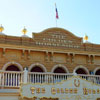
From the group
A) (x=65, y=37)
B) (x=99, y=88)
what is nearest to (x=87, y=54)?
(x=65, y=37)

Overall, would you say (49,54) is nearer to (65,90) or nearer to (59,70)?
(59,70)

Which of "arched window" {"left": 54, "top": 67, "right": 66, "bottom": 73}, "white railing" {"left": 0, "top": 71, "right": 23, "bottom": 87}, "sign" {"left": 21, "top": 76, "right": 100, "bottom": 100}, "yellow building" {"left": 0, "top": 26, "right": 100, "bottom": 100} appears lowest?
"sign" {"left": 21, "top": 76, "right": 100, "bottom": 100}

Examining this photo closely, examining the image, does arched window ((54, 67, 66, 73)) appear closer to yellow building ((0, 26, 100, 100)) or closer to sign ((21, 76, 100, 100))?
Answer: yellow building ((0, 26, 100, 100))

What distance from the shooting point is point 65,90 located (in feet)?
31.5

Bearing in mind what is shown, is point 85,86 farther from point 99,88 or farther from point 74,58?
point 74,58

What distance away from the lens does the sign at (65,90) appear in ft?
29.8

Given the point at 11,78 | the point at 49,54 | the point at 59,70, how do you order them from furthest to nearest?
the point at 59,70 → the point at 49,54 → the point at 11,78

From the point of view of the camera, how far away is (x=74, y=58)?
50.1 ft

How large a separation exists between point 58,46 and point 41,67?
7.23ft

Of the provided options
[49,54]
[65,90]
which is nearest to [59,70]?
[49,54]

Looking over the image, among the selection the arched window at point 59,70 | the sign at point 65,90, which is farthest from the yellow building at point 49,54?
the sign at point 65,90

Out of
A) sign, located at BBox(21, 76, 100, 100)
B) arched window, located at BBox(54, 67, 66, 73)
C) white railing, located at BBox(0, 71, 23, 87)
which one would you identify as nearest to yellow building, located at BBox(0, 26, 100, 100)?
arched window, located at BBox(54, 67, 66, 73)

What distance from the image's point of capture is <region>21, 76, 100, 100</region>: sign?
9070 mm

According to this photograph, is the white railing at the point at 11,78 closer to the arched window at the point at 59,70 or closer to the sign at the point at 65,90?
the sign at the point at 65,90
